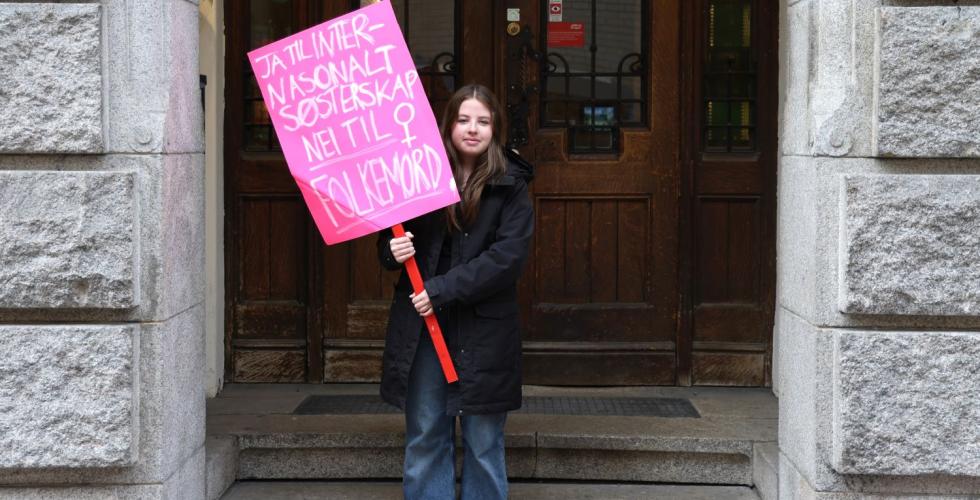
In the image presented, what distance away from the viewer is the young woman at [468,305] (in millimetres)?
4918

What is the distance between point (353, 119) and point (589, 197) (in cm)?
210

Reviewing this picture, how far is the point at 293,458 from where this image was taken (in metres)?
5.86

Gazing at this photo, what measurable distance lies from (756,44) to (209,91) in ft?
9.05

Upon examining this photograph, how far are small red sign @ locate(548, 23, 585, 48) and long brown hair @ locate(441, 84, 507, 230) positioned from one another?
5.64 feet

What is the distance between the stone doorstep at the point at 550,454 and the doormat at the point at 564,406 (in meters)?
0.37

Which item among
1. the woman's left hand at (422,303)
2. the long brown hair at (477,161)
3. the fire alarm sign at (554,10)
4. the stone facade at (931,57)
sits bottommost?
the woman's left hand at (422,303)

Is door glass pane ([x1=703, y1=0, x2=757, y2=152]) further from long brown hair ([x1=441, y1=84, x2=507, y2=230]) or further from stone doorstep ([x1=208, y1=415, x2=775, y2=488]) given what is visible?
long brown hair ([x1=441, y1=84, x2=507, y2=230])

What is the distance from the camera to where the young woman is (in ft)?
16.1

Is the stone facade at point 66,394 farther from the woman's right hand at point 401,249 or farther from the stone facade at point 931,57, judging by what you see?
the stone facade at point 931,57

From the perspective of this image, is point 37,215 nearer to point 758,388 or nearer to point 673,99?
point 673,99

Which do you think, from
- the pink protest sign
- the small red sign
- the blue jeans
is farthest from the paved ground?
the small red sign

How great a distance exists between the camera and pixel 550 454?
5824 mm

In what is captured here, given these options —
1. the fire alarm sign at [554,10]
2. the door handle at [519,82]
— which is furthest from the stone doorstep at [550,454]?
the fire alarm sign at [554,10]

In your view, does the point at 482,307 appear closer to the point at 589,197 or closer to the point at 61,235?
the point at 61,235
